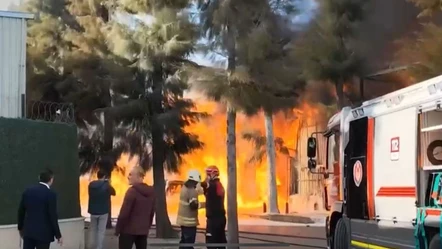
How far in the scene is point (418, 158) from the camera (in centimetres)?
946

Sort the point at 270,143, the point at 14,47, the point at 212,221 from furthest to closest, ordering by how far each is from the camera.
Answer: the point at 270,143 → the point at 14,47 → the point at 212,221

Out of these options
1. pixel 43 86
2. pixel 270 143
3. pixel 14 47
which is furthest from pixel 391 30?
pixel 14 47

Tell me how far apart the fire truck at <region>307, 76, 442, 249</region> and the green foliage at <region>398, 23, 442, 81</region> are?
607 centimetres

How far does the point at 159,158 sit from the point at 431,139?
1190 cm

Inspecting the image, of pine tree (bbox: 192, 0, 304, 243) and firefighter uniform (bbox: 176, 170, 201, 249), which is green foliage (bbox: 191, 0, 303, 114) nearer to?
pine tree (bbox: 192, 0, 304, 243)

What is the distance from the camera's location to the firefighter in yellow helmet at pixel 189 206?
12438 mm

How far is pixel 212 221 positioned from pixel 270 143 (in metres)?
21.9

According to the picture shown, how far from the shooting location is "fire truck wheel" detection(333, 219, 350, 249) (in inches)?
494

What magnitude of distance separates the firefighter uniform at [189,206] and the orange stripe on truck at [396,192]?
3153 millimetres

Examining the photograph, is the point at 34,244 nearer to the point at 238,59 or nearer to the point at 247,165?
the point at 238,59

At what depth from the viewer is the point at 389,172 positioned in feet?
34.0

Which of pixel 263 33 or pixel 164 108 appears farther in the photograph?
pixel 164 108


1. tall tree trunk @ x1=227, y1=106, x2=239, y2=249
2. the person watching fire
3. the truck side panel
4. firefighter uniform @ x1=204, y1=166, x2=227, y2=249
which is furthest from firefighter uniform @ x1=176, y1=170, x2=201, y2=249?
tall tree trunk @ x1=227, y1=106, x2=239, y2=249

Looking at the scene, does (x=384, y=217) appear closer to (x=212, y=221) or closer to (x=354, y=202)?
(x=354, y=202)
